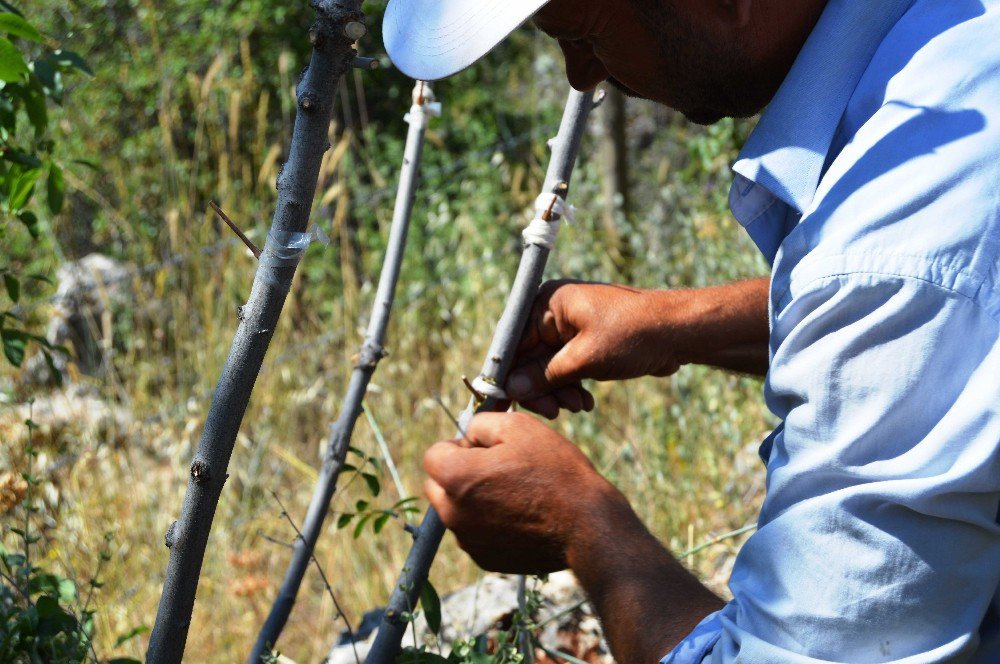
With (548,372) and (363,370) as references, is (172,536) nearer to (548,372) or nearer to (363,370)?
(363,370)

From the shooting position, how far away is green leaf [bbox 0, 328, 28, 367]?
2.01m

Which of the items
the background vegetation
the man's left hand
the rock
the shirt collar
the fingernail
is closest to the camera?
the shirt collar

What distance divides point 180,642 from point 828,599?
0.84 metres

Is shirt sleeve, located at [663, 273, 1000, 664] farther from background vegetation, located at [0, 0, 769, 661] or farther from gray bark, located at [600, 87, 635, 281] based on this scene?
gray bark, located at [600, 87, 635, 281]

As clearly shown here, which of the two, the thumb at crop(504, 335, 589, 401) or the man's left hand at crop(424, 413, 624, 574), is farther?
the thumb at crop(504, 335, 589, 401)

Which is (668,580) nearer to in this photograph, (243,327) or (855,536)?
(855,536)

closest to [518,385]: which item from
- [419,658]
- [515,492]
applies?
[515,492]

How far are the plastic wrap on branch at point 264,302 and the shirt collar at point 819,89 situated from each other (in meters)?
0.55

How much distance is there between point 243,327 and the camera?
51.9 inches

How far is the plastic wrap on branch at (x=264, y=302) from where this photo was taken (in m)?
1.25

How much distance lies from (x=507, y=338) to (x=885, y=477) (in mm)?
770

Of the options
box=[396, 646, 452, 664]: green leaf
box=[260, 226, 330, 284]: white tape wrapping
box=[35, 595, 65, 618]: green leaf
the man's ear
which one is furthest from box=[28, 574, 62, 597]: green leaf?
the man's ear

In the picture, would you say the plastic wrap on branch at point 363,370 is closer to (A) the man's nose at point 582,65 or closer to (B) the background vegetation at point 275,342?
(B) the background vegetation at point 275,342

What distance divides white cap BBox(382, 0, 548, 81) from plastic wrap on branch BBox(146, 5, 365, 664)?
17 centimetres
